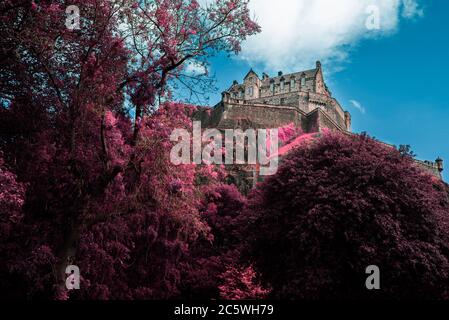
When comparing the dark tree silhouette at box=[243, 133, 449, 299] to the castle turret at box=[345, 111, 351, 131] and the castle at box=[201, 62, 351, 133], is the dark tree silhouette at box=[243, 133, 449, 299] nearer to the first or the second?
the castle at box=[201, 62, 351, 133]

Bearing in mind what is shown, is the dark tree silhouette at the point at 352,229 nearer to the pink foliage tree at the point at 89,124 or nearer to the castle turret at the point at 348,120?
the pink foliage tree at the point at 89,124

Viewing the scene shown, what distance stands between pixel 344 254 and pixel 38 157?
8.61m

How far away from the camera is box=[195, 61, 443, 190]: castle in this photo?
42656mm

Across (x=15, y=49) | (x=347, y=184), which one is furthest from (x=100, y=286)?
(x=347, y=184)

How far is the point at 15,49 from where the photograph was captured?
366 inches

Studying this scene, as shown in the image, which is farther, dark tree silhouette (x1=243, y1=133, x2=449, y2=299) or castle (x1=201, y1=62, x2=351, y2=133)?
castle (x1=201, y1=62, x2=351, y2=133)

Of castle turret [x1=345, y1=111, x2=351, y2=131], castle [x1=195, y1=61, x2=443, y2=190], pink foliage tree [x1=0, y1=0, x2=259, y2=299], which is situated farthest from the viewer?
castle turret [x1=345, y1=111, x2=351, y2=131]

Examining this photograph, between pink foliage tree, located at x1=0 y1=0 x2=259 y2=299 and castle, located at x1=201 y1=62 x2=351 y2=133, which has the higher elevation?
castle, located at x1=201 y1=62 x2=351 y2=133

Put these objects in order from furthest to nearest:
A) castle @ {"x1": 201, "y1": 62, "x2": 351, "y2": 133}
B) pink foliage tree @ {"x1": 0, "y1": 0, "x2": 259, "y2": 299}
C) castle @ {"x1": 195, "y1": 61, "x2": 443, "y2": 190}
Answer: castle @ {"x1": 201, "y1": 62, "x2": 351, "y2": 133}, castle @ {"x1": 195, "y1": 61, "x2": 443, "y2": 190}, pink foliage tree @ {"x1": 0, "y1": 0, "x2": 259, "y2": 299}

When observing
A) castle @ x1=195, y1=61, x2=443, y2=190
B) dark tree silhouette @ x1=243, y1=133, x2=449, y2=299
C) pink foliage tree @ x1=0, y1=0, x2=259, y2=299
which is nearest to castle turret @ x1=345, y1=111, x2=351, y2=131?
castle @ x1=195, y1=61, x2=443, y2=190

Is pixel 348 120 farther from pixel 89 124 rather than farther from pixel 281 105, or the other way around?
pixel 89 124
